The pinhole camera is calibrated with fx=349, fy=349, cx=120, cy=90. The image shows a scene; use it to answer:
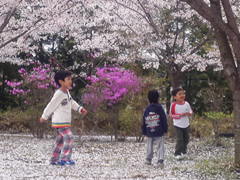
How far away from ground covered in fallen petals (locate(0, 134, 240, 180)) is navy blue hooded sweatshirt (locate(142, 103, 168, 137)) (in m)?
0.55

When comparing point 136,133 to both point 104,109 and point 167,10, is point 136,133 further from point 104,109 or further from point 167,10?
point 167,10

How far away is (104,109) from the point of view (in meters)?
10.0

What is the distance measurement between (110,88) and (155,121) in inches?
154

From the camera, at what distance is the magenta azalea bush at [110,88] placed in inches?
352

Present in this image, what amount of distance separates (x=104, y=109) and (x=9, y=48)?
26.3ft

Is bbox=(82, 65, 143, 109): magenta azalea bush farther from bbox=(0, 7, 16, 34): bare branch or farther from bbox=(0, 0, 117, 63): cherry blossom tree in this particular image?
bbox=(0, 0, 117, 63): cherry blossom tree

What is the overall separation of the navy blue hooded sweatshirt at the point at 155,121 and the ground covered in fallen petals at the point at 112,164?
1.82 ft

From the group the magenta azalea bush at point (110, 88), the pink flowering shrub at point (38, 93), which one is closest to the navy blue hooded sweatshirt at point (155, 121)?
the magenta azalea bush at point (110, 88)

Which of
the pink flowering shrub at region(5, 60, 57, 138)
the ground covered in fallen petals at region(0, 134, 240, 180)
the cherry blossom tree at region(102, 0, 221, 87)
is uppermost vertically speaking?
the cherry blossom tree at region(102, 0, 221, 87)

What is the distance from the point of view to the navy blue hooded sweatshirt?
5.62 meters

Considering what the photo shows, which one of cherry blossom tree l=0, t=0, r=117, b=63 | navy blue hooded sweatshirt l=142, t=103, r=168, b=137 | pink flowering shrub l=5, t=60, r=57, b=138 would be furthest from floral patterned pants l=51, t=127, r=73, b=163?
cherry blossom tree l=0, t=0, r=117, b=63

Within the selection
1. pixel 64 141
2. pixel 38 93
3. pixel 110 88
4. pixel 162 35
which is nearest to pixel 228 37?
pixel 64 141

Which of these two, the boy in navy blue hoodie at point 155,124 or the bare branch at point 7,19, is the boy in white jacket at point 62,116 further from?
the bare branch at point 7,19

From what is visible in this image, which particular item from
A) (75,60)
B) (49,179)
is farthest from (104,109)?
(75,60)
